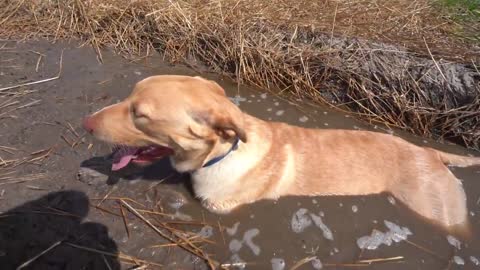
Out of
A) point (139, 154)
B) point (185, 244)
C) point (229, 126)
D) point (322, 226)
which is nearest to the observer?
point (229, 126)

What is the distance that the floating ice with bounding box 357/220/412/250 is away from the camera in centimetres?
395

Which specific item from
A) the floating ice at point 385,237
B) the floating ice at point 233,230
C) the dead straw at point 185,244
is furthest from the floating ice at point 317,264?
the dead straw at point 185,244

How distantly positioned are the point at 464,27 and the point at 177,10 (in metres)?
4.74

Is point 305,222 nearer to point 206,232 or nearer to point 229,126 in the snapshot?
point 206,232

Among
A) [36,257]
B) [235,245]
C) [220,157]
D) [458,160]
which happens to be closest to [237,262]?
[235,245]

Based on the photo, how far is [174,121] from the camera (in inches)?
121

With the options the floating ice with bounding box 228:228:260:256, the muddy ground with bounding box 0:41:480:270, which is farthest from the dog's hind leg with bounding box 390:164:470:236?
the floating ice with bounding box 228:228:260:256

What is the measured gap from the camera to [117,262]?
131 inches

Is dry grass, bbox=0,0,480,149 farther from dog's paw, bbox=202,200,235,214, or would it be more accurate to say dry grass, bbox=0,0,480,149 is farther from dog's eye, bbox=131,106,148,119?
dog's eye, bbox=131,106,148,119

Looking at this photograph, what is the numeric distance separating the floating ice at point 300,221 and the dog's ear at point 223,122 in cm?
144

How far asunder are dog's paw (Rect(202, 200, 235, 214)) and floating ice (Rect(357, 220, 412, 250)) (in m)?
1.43

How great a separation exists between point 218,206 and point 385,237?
6.03 ft

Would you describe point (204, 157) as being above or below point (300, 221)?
above

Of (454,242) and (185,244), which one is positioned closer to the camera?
(185,244)
